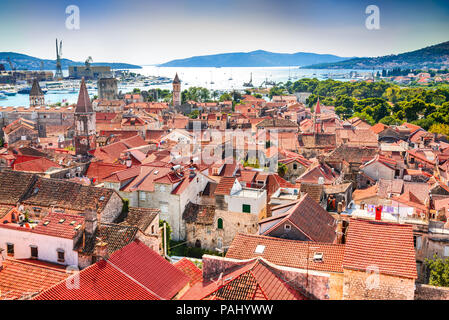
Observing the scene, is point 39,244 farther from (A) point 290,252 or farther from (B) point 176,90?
(B) point 176,90

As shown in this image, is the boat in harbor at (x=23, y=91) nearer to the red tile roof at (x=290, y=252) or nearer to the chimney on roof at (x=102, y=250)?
the chimney on roof at (x=102, y=250)

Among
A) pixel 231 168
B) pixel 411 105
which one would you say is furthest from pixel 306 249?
pixel 411 105

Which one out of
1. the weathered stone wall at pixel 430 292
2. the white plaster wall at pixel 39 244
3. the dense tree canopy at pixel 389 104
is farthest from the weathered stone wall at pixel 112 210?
the dense tree canopy at pixel 389 104

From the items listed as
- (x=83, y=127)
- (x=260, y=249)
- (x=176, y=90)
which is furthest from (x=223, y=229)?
(x=176, y=90)

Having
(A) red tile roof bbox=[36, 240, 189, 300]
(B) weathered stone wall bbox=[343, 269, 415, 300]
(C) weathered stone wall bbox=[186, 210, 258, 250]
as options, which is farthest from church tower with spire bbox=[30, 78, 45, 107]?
(B) weathered stone wall bbox=[343, 269, 415, 300]
